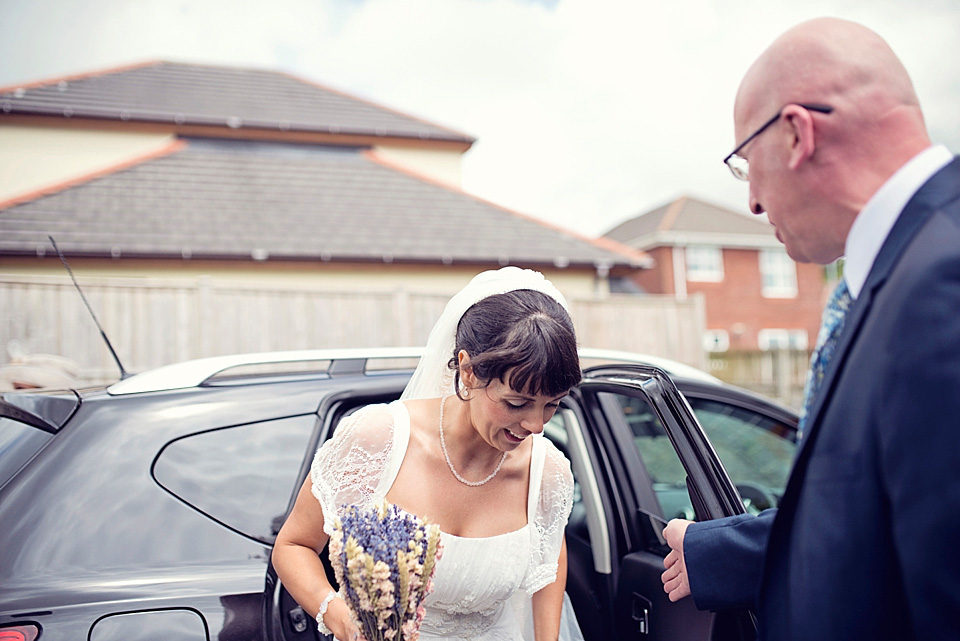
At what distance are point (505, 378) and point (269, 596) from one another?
2.91 feet

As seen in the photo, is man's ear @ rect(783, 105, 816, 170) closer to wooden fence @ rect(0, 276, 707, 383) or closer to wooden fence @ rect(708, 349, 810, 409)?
wooden fence @ rect(0, 276, 707, 383)

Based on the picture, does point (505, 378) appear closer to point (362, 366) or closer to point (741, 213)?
point (362, 366)

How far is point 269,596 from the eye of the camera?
78.4 inches

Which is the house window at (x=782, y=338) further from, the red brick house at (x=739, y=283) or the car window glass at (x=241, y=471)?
the car window glass at (x=241, y=471)

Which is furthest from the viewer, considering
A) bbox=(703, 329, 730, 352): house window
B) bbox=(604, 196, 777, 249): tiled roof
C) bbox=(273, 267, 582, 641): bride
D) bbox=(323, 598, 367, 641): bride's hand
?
bbox=(604, 196, 777, 249): tiled roof

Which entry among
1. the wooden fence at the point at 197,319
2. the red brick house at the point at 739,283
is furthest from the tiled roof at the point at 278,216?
the red brick house at the point at 739,283

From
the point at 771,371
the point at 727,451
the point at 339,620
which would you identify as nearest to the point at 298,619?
the point at 339,620

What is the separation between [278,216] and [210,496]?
11699mm

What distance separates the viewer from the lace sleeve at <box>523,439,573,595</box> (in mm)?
2258

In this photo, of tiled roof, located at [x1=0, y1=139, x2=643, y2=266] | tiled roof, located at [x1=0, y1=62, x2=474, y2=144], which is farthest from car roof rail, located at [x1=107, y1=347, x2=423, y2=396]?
tiled roof, located at [x1=0, y1=62, x2=474, y2=144]

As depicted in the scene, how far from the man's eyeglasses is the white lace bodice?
1.20m

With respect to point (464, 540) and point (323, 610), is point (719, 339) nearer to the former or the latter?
point (464, 540)

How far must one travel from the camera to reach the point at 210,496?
211 centimetres

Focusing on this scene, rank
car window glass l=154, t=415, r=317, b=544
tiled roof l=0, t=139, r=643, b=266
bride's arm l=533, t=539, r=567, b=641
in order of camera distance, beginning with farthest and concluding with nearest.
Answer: tiled roof l=0, t=139, r=643, b=266
bride's arm l=533, t=539, r=567, b=641
car window glass l=154, t=415, r=317, b=544
